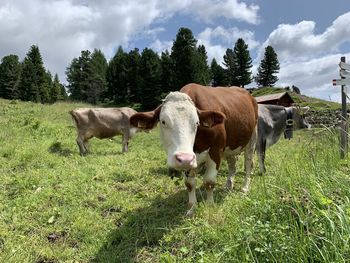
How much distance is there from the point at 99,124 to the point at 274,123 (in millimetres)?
6628

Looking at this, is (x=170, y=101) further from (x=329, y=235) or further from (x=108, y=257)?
(x=329, y=235)

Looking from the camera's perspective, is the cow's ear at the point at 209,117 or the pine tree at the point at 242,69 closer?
the cow's ear at the point at 209,117

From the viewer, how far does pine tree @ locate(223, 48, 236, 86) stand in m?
77.4

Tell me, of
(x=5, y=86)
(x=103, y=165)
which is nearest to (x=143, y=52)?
(x=5, y=86)

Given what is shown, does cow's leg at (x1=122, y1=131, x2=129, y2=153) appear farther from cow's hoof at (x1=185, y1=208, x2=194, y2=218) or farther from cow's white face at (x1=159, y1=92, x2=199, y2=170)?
cow's white face at (x1=159, y1=92, x2=199, y2=170)

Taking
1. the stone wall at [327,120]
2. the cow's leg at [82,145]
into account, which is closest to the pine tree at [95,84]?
the cow's leg at [82,145]

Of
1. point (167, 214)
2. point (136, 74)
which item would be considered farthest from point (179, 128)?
Result: point (136, 74)

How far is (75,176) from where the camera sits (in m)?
7.82

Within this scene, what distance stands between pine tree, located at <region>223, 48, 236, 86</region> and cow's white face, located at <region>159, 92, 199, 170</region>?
2850 inches

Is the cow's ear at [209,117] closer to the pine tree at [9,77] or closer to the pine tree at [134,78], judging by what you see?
the pine tree at [134,78]

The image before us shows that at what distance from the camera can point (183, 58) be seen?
5738cm

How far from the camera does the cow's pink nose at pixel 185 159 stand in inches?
179

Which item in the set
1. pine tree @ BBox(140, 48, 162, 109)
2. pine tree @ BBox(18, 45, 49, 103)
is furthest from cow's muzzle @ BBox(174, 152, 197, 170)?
pine tree @ BBox(18, 45, 49, 103)

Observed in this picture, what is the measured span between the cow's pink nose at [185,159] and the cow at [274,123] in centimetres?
554
